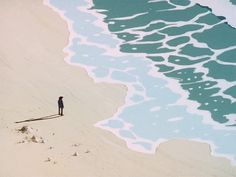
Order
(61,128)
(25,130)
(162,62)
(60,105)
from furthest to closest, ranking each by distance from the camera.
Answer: (162,62), (60,105), (61,128), (25,130)

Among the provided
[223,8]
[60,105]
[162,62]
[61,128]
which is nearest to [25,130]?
[61,128]

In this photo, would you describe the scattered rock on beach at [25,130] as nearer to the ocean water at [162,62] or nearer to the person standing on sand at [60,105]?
the person standing on sand at [60,105]

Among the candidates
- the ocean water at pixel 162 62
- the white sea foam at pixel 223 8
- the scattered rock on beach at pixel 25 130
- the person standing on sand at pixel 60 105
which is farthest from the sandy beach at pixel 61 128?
the white sea foam at pixel 223 8

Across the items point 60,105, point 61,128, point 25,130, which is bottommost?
point 61,128

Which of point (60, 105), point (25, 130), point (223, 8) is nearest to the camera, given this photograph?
point (25, 130)

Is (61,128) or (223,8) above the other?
(223,8)

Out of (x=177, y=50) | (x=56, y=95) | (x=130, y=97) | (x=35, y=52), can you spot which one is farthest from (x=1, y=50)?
(x=177, y=50)

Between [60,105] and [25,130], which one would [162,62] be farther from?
[25,130]
